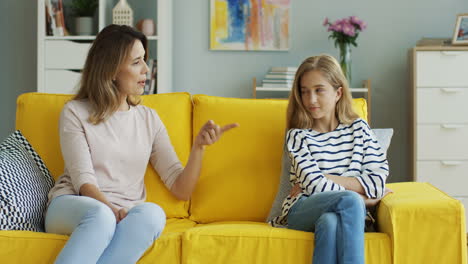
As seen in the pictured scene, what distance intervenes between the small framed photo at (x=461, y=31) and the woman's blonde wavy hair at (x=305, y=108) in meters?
1.87

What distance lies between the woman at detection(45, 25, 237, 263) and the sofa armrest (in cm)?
65

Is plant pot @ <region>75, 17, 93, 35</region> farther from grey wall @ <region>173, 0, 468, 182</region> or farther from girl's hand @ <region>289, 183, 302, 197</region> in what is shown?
girl's hand @ <region>289, 183, 302, 197</region>

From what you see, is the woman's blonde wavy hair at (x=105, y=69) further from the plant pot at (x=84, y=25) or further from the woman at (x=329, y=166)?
the plant pot at (x=84, y=25)

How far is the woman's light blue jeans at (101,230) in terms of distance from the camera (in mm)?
1728

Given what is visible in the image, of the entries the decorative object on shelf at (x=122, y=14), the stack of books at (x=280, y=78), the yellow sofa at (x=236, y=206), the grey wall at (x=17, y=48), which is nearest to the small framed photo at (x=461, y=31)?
the stack of books at (x=280, y=78)

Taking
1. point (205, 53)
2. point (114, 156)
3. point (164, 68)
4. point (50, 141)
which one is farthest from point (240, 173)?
point (205, 53)

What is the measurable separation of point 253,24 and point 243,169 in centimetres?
218

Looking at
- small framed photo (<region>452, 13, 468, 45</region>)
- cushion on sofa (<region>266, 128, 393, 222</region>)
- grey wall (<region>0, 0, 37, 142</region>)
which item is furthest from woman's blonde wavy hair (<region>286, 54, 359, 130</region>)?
grey wall (<region>0, 0, 37, 142</region>)

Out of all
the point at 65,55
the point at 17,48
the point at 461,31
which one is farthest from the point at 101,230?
the point at 17,48

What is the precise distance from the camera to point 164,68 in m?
4.05

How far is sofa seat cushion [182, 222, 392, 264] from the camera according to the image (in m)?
1.86

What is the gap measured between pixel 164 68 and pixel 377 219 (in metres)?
2.33

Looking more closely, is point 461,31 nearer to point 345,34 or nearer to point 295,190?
point 345,34

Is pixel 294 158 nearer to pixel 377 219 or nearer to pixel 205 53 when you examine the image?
pixel 377 219
